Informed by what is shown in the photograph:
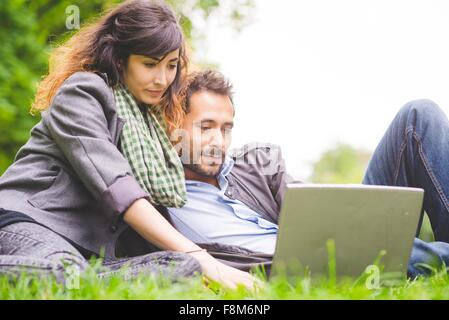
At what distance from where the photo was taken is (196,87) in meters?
3.23

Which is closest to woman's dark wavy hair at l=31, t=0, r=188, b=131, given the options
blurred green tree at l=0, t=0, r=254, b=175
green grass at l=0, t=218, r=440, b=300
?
green grass at l=0, t=218, r=440, b=300

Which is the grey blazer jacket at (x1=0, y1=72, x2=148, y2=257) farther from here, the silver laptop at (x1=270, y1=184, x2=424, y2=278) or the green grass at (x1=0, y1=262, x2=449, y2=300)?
the silver laptop at (x1=270, y1=184, x2=424, y2=278)

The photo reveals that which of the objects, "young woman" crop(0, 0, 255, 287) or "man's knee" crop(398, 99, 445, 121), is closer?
"young woman" crop(0, 0, 255, 287)

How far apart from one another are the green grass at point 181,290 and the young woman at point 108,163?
0.21 ft

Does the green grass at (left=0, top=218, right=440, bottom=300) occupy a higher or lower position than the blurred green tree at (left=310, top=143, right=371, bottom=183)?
higher

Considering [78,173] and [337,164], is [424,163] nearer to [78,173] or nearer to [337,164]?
[78,173]

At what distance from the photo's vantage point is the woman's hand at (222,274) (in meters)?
2.26

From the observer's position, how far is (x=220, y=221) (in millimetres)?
2926

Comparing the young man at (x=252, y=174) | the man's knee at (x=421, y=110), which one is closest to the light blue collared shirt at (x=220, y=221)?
the young man at (x=252, y=174)

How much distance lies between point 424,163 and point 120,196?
1352 mm

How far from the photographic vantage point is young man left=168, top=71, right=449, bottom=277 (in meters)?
2.88

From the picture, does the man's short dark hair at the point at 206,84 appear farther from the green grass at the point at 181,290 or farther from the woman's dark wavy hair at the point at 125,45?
the green grass at the point at 181,290

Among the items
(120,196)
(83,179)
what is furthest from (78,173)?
(120,196)

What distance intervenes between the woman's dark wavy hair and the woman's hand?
2.67ft
